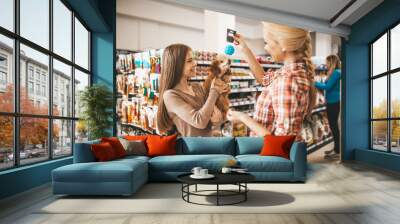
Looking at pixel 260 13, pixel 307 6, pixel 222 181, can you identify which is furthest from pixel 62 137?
pixel 307 6

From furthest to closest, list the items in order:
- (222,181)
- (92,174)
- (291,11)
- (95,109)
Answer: (291,11) < (95,109) < (92,174) < (222,181)

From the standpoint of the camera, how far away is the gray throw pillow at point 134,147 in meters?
6.39

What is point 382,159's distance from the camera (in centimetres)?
780

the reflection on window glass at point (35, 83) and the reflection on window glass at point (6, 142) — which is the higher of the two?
the reflection on window glass at point (35, 83)

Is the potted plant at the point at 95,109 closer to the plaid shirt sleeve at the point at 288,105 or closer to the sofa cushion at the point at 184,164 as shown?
the sofa cushion at the point at 184,164

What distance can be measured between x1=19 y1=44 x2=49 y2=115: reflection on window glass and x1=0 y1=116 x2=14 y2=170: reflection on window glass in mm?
415

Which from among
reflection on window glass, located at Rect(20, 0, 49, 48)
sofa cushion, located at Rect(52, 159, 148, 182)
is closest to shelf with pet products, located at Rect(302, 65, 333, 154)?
sofa cushion, located at Rect(52, 159, 148, 182)

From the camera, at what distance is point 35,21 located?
5547 millimetres

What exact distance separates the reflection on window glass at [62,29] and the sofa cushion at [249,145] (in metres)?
3.63

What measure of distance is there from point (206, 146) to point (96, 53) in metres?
3.75

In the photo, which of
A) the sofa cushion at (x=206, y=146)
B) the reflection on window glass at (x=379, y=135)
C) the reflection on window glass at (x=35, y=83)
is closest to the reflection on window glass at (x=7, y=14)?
the reflection on window glass at (x=35, y=83)

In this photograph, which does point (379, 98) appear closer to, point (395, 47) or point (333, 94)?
point (333, 94)

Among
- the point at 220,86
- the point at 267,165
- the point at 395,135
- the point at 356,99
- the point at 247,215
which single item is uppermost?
the point at 220,86

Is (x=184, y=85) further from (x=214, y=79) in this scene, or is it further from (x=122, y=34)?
(x=122, y=34)
